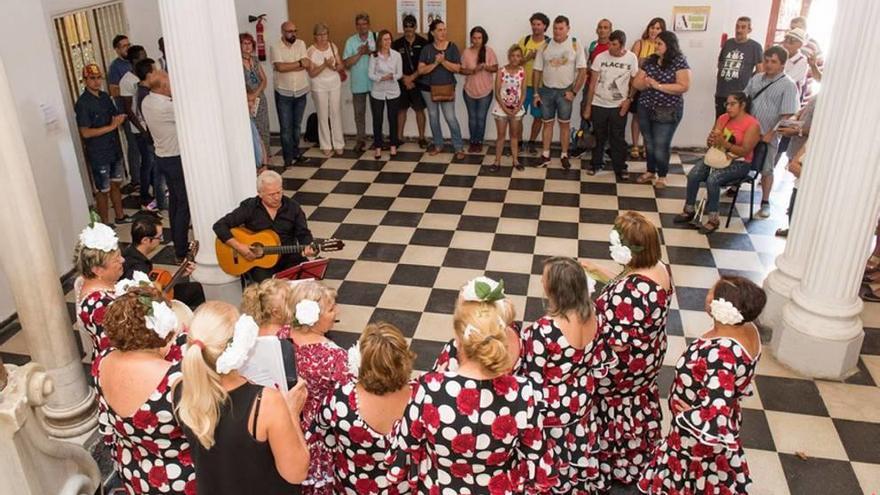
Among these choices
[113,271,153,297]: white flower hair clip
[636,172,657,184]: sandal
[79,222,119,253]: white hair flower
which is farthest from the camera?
[636,172,657,184]: sandal

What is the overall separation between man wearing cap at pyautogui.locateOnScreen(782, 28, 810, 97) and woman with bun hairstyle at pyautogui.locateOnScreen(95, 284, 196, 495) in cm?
718

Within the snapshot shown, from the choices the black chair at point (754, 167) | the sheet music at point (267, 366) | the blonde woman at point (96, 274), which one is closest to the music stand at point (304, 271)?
the blonde woman at point (96, 274)

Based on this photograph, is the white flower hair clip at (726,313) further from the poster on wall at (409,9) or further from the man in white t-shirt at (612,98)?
the poster on wall at (409,9)

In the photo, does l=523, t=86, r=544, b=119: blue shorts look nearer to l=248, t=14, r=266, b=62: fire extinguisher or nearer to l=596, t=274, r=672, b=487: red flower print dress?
l=248, t=14, r=266, b=62: fire extinguisher

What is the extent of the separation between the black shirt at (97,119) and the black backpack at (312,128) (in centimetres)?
306

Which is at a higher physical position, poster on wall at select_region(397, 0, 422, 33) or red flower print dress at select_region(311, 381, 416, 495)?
poster on wall at select_region(397, 0, 422, 33)

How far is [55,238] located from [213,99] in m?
2.38

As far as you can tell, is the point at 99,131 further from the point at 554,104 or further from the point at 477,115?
the point at 554,104

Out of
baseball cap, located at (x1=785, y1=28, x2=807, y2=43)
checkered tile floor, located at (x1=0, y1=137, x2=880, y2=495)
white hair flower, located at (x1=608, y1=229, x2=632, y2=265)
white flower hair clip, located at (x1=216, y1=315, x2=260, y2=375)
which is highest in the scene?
baseball cap, located at (x1=785, y1=28, x2=807, y2=43)

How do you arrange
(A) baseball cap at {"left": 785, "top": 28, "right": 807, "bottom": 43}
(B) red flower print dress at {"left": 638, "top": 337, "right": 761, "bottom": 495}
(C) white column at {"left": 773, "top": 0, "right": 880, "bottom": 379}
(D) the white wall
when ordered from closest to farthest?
(B) red flower print dress at {"left": 638, "top": 337, "right": 761, "bottom": 495}, (C) white column at {"left": 773, "top": 0, "right": 880, "bottom": 379}, (D) the white wall, (A) baseball cap at {"left": 785, "top": 28, "right": 807, "bottom": 43}

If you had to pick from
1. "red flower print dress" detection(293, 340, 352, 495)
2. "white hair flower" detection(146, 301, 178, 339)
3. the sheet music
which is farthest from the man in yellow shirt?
"white hair flower" detection(146, 301, 178, 339)

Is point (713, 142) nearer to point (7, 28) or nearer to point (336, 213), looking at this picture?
point (336, 213)

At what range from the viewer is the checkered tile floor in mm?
4438

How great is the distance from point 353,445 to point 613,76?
245 inches
